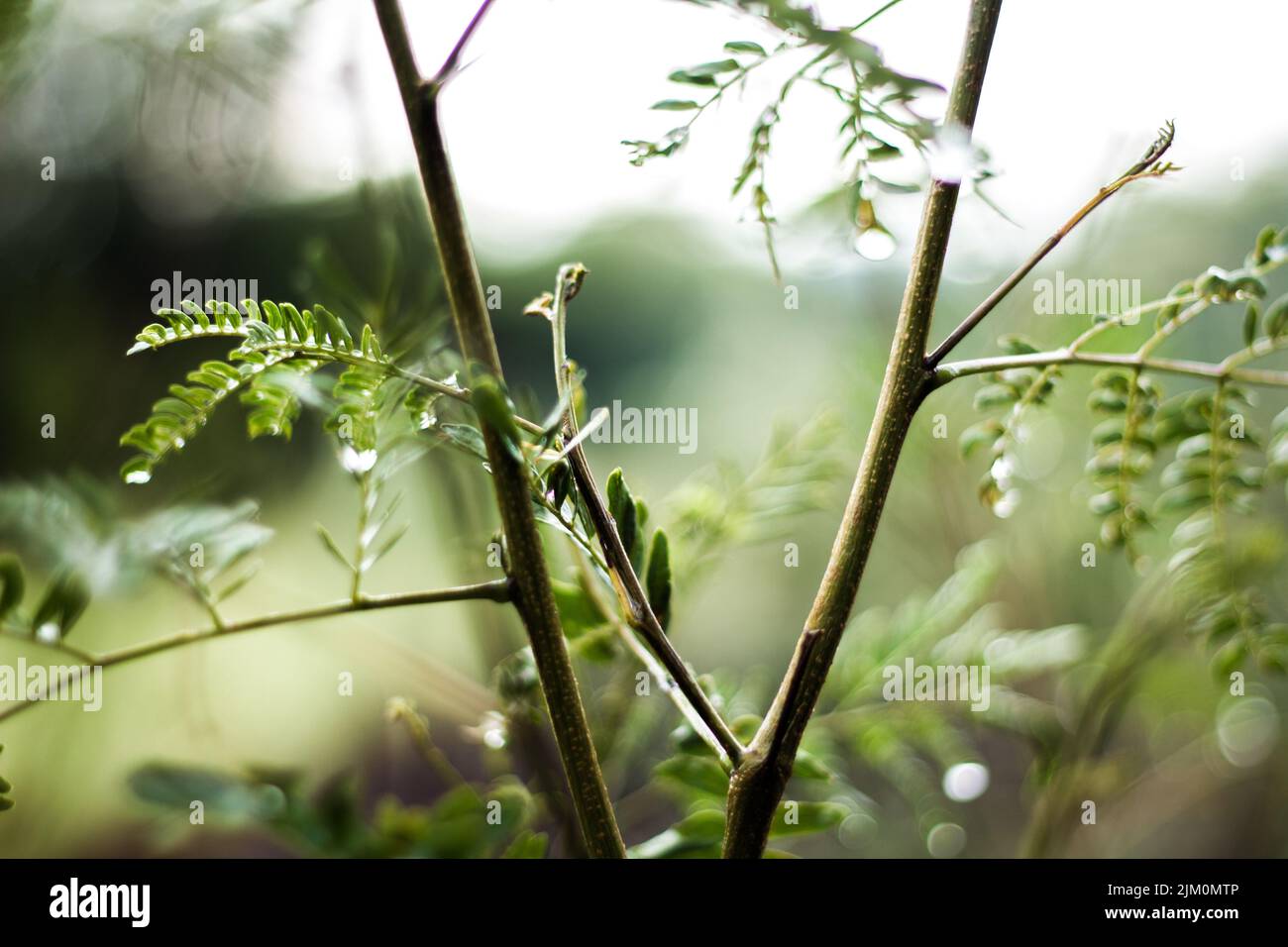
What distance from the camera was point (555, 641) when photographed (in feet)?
0.80

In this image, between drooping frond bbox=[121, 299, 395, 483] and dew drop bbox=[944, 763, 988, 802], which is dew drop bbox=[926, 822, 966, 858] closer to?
dew drop bbox=[944, 763, 988, 802]

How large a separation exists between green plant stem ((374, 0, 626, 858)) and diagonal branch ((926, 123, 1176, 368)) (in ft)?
0.45

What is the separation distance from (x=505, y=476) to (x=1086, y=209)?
0.20 meters

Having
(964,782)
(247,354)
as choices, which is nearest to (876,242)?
(247,354)

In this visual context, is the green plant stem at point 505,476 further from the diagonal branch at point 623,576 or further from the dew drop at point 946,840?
the dew drop at point 946,840

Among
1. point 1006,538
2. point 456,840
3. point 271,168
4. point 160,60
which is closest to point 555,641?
point 456,840

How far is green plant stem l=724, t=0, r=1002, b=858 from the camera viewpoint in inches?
10.0

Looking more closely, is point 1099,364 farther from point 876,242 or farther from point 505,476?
point 505,476

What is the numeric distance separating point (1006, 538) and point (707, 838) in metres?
0.63

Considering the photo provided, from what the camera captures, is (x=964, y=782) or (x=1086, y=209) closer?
(x=1086, y=209)

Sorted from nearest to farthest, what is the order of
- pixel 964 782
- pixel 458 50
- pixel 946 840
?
pixel 458 50 → pixel 964 782 → pixel 946 840

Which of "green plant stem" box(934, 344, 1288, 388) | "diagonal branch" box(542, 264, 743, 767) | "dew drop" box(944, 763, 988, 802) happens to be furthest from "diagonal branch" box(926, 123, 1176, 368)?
"dew drop" box(944, 763, 988, 802)

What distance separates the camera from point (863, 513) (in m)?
0.26
